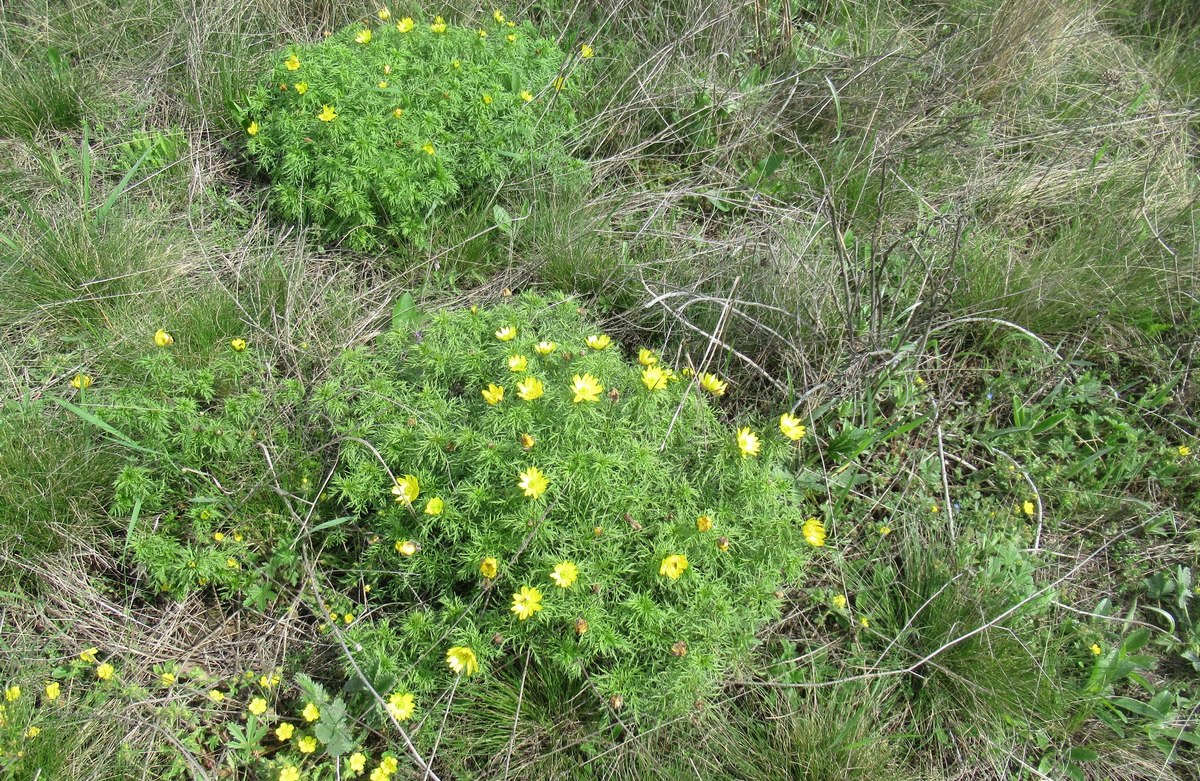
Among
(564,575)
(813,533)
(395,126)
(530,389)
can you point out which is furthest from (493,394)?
(395,126)

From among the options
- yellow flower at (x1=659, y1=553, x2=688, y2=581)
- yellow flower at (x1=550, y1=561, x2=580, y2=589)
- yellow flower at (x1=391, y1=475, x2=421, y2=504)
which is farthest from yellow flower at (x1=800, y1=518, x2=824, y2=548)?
yellow flower at (x1=391, y1=475, x2=421, y2=504)

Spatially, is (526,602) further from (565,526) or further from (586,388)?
(586,388)

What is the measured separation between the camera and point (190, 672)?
2004 mm

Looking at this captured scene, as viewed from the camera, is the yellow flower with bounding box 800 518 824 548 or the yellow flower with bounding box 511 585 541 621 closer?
the yellow flower with bounding box 511 585 541 621

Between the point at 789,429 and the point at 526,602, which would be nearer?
the point at 526,602

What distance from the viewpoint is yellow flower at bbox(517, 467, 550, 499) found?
5.86ft

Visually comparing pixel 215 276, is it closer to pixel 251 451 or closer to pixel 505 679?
pixel 251 451

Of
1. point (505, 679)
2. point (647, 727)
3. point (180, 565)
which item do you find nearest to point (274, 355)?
point (180, 565)

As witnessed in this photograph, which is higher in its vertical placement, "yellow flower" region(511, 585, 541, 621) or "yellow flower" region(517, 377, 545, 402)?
"yellow flower" region(517, 377, 545, 402)

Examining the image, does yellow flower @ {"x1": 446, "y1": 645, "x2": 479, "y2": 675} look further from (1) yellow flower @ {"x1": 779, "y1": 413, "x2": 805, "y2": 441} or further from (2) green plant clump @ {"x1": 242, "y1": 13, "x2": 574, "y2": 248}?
(2) green plant clump @ {"x1": 242, "y1": 13, "x2": 574, "y2": 248}

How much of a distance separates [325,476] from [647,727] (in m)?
1.11

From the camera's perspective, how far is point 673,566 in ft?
5.94

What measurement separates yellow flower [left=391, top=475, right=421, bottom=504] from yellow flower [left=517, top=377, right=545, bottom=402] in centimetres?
34

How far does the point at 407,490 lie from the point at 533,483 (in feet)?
1.16
